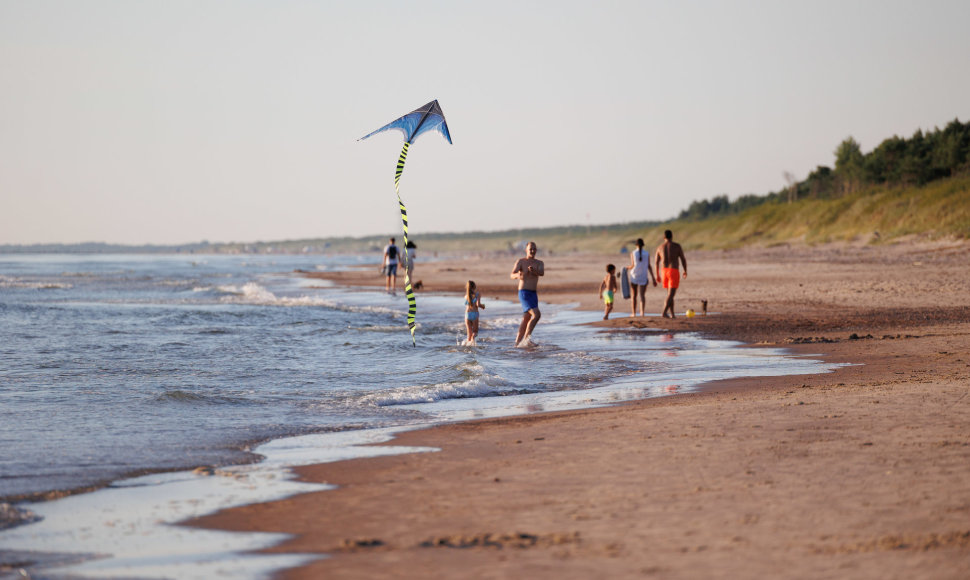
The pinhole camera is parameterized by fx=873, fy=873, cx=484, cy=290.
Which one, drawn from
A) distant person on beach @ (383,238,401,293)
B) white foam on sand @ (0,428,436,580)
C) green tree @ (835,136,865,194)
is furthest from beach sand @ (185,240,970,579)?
green tree @ (835,136,865,194)

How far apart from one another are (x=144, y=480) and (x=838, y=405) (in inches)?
235

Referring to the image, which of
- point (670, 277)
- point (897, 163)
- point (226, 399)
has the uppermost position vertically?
point (897, 163)

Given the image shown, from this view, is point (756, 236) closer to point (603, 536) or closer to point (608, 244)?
point (608, 244)

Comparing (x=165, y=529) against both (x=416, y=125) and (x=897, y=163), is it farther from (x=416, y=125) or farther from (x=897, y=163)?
(x=897, y=163)

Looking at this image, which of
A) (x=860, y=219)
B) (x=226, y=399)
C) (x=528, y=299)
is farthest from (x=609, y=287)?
(x=860, y=219)

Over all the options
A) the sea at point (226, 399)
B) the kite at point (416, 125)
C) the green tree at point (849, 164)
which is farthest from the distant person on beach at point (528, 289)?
the green tree at point (849, 164)

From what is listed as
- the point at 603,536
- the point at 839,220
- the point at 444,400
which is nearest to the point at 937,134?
the point at 839,220

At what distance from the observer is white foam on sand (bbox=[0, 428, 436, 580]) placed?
4363 millimetres

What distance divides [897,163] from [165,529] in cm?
7547

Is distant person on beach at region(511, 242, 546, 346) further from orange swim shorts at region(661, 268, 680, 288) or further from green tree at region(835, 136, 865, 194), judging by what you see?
green tree at region(835, 136, 865, 194)

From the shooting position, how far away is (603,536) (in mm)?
4582

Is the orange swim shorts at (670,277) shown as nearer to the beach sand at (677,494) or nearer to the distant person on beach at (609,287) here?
the distant person on beach at (609,287)

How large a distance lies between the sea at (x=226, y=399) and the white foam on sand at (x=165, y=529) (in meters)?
0.02

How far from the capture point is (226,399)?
1048 centimetres
